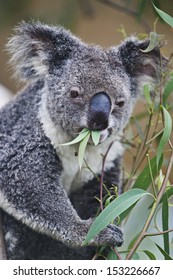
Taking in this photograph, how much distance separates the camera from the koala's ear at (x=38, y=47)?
297 cm

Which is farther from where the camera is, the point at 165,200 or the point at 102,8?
the point at 102,8

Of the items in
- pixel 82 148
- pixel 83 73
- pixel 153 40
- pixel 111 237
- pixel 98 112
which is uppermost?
pixel 153 40

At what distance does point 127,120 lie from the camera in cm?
303

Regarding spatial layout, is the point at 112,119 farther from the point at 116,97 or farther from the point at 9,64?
the point at 9,64

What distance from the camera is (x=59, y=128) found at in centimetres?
294

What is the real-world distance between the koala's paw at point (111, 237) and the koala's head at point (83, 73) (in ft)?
1.35

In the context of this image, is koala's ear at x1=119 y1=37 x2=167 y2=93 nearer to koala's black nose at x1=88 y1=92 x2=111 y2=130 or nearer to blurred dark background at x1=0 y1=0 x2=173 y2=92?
koala's black nose at x1=88 y1=92 x2=111 y2=130

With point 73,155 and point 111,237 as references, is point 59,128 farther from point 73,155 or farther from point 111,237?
point 111,237

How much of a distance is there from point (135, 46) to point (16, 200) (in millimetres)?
935

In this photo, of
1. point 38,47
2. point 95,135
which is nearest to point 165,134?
point 95,135

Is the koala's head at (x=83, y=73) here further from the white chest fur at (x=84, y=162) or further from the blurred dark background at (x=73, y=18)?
the blurred dark background at (x=73, y=18)

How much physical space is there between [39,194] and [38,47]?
29.0 inches

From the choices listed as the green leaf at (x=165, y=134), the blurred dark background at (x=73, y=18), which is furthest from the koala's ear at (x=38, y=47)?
the blurred dark background at (x=73, y=18)
